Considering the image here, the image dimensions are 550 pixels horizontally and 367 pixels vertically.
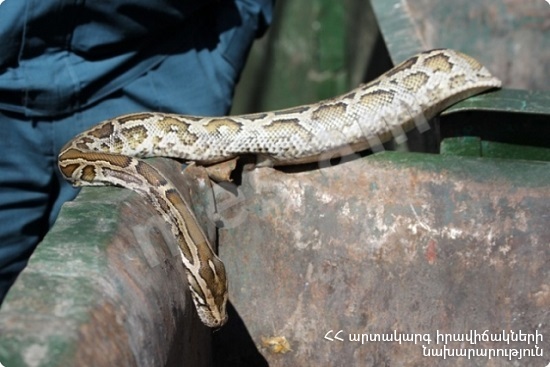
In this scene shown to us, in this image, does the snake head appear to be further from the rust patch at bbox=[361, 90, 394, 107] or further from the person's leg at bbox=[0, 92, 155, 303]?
the person's leg at bbox=[0, 92, 155, 303]

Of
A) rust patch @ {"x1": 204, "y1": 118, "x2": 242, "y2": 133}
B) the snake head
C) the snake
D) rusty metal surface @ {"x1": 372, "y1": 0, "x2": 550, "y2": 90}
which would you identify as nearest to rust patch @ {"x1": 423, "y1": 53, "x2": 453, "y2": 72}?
the snake

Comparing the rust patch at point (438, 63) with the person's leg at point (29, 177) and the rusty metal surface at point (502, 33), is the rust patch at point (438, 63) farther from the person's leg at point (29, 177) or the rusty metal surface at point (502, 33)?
the rusty metal surface at point (502, 33)

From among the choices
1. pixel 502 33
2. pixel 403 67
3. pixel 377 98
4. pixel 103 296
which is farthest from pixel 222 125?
pixel 502 33

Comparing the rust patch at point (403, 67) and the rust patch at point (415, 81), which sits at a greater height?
Answer: the rust patch at point (403, 67)

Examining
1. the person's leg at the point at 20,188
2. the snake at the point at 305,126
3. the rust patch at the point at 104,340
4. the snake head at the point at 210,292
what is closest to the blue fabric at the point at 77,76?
the person's leg at the point at 20,188

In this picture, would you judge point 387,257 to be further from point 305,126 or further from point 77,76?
point 77,76

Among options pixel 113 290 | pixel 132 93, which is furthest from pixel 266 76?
pixel 113 290
